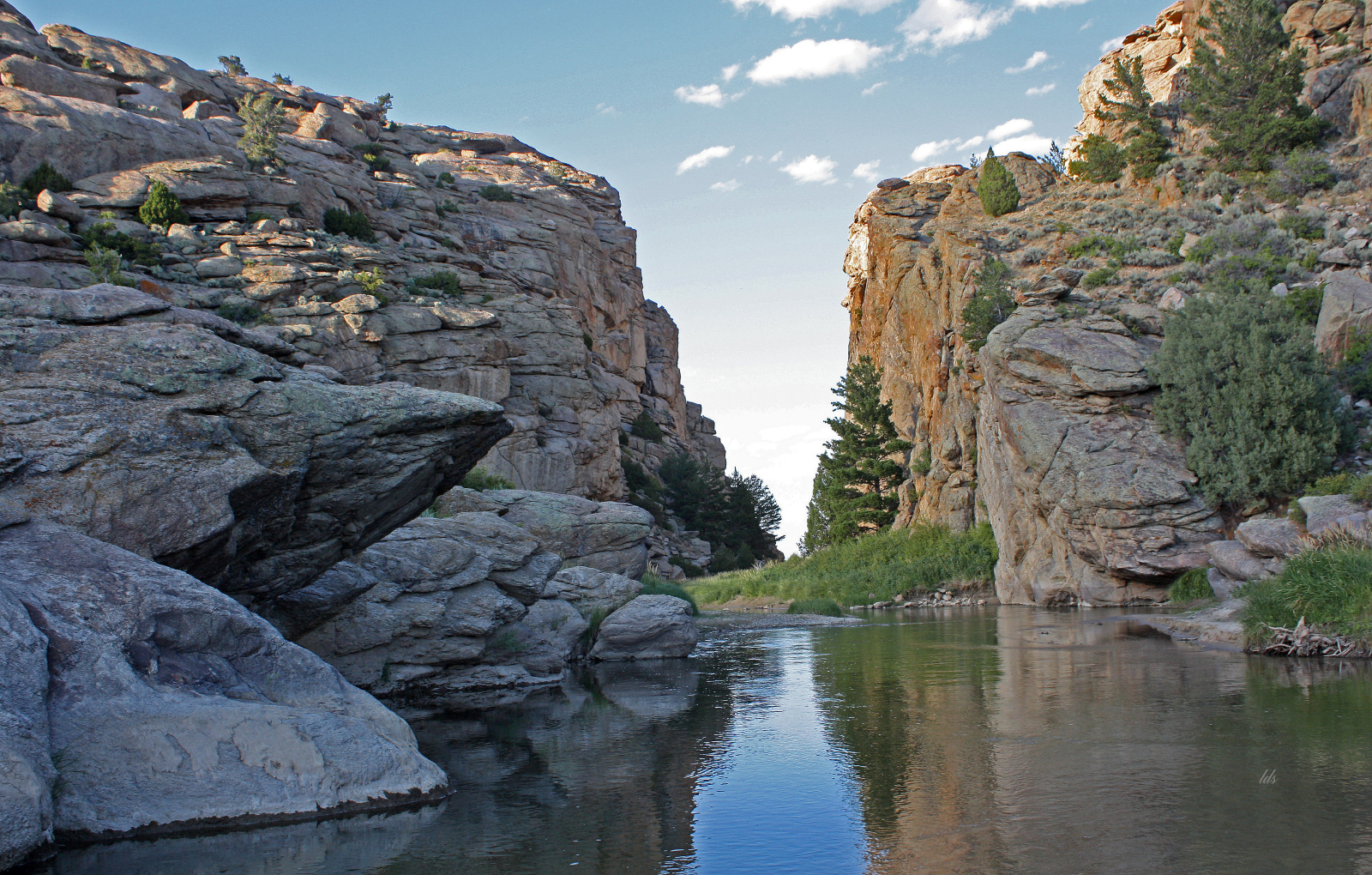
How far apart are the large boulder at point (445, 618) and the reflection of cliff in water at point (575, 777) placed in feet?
4.77

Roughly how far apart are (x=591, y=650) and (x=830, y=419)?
3882cm

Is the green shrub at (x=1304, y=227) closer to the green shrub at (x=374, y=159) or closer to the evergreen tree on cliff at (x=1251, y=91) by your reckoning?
the evergreen tree on cliff at (x=1251, y=91)

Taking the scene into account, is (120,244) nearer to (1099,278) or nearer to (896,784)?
(1099,278)

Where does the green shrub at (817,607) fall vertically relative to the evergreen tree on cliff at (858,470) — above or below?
below

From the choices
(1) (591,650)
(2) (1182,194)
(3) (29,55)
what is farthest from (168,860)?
(3) (29,55)

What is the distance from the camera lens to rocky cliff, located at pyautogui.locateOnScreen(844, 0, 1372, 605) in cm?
2822

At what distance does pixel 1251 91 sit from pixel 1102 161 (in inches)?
291

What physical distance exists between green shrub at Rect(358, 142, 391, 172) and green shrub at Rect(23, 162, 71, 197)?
27.3 metres

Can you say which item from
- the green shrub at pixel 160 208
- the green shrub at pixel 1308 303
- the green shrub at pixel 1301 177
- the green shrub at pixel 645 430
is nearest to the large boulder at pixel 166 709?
the green shrub at pixel 1308 303

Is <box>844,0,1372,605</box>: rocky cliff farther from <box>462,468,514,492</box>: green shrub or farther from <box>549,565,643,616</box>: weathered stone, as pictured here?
<box>462,468,514,492</box>: green shrub

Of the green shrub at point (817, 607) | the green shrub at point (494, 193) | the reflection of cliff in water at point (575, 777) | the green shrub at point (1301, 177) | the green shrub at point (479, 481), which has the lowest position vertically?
the reflection of cliff in water at point (575, 777)

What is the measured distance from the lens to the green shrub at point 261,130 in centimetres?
5125

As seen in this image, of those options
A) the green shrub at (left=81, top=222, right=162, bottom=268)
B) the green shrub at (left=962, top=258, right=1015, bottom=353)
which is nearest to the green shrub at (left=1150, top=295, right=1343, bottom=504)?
the green shrub at (left=962, top=258, right=1015, bottom=353)

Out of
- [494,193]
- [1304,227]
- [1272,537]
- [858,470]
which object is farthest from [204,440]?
[494,193]
